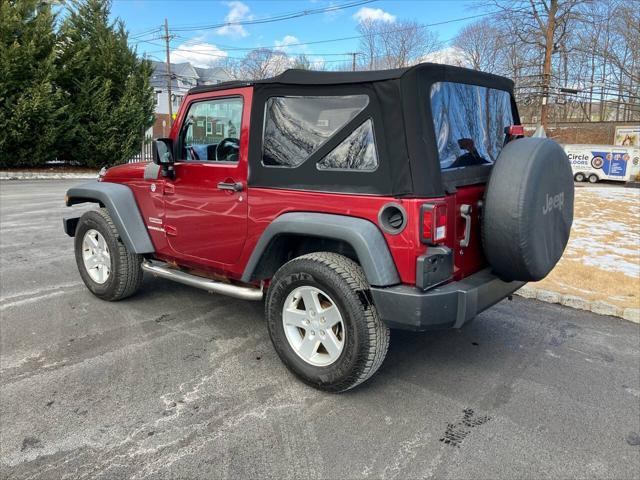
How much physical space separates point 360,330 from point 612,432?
1.57m

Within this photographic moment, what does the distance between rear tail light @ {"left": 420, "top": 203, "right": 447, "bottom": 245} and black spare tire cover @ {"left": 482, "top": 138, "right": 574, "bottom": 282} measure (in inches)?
15.9

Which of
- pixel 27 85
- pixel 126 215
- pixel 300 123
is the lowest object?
pixel 126 215

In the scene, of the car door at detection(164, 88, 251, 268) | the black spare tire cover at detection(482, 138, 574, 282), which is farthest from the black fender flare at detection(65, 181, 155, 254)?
the black spare tire cover at detection(482, 138, 574, 282)

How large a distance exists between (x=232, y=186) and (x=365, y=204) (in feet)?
3.77

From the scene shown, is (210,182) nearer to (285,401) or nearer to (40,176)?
(285,401)

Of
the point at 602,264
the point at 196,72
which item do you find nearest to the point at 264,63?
the point at 196,72

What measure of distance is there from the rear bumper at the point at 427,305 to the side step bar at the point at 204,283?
1.18 metres

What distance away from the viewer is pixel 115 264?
4.57 meters

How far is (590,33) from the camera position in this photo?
36438 mm

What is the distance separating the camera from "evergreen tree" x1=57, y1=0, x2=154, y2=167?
65.7 feet

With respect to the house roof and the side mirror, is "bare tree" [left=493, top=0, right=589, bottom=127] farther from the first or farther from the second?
the house roof

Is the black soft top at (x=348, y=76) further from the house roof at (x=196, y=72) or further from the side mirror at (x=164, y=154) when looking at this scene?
the house roof at (x=196, y=72)

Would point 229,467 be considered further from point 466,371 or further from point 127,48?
point 127,48

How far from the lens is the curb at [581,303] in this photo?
15.4ft
